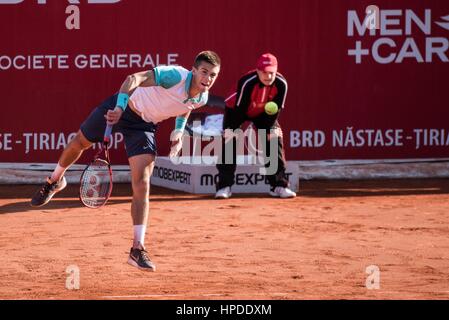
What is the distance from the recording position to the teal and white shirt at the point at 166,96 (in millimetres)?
7543

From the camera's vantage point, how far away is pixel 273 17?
13.4m

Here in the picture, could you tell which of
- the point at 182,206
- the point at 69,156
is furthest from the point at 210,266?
the point at 182,206

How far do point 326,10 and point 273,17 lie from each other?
68 centimetres

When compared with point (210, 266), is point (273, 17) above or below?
above

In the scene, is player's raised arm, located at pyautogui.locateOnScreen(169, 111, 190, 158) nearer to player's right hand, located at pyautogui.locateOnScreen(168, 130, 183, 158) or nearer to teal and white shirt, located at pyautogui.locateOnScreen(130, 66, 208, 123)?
player's right hand, located at pyautogui.locateOnScreen(168, 130, 183, 158)

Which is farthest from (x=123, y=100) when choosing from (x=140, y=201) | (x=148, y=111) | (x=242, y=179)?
(x=242, y=179)

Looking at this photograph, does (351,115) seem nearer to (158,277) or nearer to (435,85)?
(435,85)

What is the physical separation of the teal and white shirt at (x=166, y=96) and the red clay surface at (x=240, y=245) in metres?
1.23

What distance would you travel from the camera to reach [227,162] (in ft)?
39.6

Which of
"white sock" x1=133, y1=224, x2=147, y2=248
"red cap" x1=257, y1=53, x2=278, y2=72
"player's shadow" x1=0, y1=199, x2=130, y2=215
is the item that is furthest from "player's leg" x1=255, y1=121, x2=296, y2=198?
"white sock" x1=133, y1=224, x2=147, y2=248

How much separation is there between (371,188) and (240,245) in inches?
164

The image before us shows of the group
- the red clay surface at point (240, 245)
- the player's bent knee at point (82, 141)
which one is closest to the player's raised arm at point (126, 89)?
the player's bent knee at point (82, 141)

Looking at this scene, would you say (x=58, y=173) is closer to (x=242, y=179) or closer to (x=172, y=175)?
(x=242, y=179)

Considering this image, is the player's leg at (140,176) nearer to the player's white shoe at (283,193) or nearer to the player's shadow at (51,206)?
the player's shadow at (51,206)
